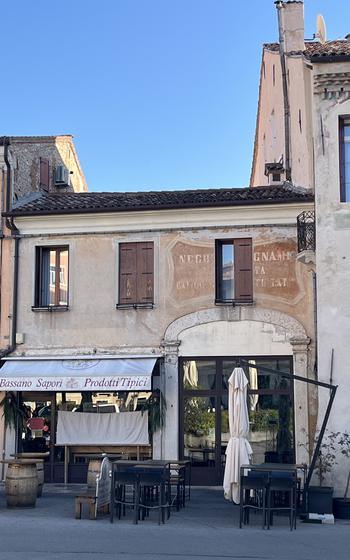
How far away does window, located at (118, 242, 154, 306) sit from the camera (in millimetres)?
18875

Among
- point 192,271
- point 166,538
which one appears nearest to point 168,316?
point 192,271

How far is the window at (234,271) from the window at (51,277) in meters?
3.70

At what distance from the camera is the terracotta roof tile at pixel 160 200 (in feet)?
60.2

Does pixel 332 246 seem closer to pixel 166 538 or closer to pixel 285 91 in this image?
pixel 166 538

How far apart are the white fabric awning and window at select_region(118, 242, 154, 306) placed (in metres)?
1.46

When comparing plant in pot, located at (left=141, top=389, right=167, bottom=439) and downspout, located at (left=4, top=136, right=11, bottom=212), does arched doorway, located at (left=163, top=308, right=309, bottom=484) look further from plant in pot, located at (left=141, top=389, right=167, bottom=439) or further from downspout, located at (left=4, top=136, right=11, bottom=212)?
downspout, located at (left=4, top=136, right=11, bottom=212)

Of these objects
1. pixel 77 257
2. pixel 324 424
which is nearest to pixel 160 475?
pixel 324 424

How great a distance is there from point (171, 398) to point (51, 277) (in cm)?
416

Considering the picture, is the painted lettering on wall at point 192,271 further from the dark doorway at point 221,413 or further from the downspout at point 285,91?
the downspout at point 285,91

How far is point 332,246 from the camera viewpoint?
49.2ft

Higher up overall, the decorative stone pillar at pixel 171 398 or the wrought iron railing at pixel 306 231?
the wrought iron railing at pixel 306 231

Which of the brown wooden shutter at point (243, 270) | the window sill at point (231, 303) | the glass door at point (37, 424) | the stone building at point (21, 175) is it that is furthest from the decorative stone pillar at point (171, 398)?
the stone building at point (21, 175)

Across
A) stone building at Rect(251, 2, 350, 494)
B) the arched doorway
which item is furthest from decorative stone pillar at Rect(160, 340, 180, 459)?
stone building at Rect(251, 2, 350, 494)

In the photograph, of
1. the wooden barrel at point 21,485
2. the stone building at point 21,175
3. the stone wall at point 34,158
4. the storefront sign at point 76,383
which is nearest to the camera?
the wooden barrel at point 21,485
